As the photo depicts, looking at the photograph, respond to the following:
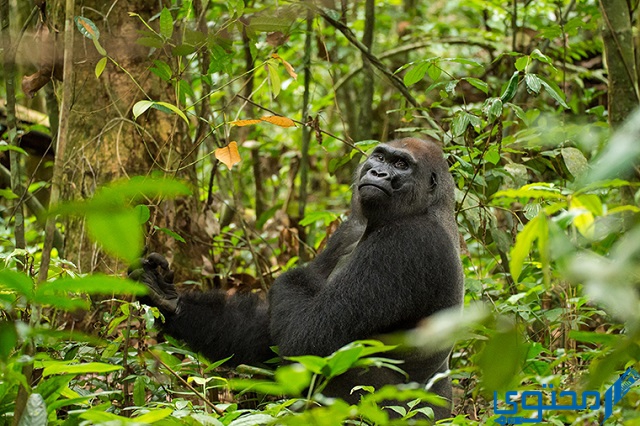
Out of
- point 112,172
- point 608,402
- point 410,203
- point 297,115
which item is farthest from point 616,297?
point 297,115

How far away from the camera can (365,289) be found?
135 inches

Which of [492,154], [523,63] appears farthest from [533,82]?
[492,154]

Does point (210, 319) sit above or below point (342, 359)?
below

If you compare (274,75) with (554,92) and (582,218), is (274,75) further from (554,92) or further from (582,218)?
(582,218)

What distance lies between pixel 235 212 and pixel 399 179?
1330 mm

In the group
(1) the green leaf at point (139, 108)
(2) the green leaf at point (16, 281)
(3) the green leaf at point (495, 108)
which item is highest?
(3) the green leaf at point (495, 108)

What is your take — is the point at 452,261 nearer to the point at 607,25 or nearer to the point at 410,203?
the point at 410,203

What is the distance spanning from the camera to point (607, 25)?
4.29 meters

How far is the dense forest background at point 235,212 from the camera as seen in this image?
1.34 m

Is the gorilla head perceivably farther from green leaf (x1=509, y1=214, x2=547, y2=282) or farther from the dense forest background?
green leaf (x1=509, y1=214, x2=547, y2=282)

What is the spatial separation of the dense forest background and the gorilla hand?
158mm

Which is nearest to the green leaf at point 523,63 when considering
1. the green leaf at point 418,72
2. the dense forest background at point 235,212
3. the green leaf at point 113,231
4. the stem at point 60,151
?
the dense forest background at point 235,212

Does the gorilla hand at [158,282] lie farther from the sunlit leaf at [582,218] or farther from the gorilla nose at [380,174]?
the sunlit leaf at [582,218]

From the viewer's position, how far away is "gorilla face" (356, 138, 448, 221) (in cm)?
370
